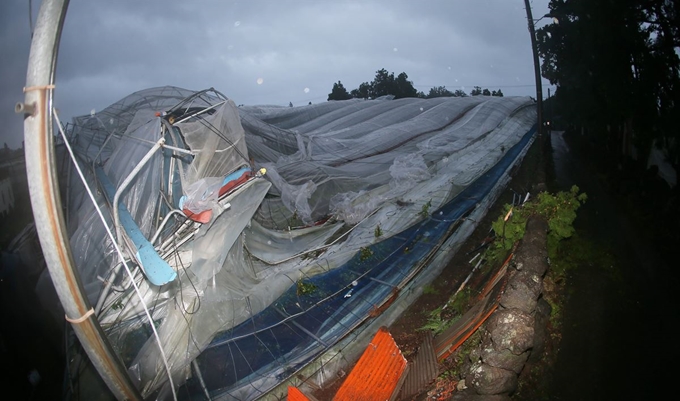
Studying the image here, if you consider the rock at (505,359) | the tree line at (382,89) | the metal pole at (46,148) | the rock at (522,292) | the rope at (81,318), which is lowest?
the rock at (505,359)

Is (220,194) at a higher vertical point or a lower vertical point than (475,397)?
higher

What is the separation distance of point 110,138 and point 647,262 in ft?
27.1

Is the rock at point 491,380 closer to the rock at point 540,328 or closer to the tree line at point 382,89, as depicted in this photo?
the rock at point 540,328

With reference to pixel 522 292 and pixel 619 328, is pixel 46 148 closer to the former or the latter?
pixel 522 292

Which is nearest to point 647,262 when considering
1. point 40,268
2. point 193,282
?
point 193,282

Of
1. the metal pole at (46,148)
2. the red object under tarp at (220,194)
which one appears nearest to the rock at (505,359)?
Result: the metal pole at (46,148)

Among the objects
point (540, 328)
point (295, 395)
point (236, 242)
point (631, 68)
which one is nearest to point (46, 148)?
point (295, 395)

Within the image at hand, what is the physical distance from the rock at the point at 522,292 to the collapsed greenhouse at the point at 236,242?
172 cm

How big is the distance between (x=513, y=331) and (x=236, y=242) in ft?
12.1

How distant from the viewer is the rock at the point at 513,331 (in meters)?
3.48

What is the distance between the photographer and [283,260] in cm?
621

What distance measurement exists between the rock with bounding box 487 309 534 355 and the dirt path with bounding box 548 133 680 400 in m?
0.65

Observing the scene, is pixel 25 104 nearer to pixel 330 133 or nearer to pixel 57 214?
pixel 57 214

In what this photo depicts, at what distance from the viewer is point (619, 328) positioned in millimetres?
4422
